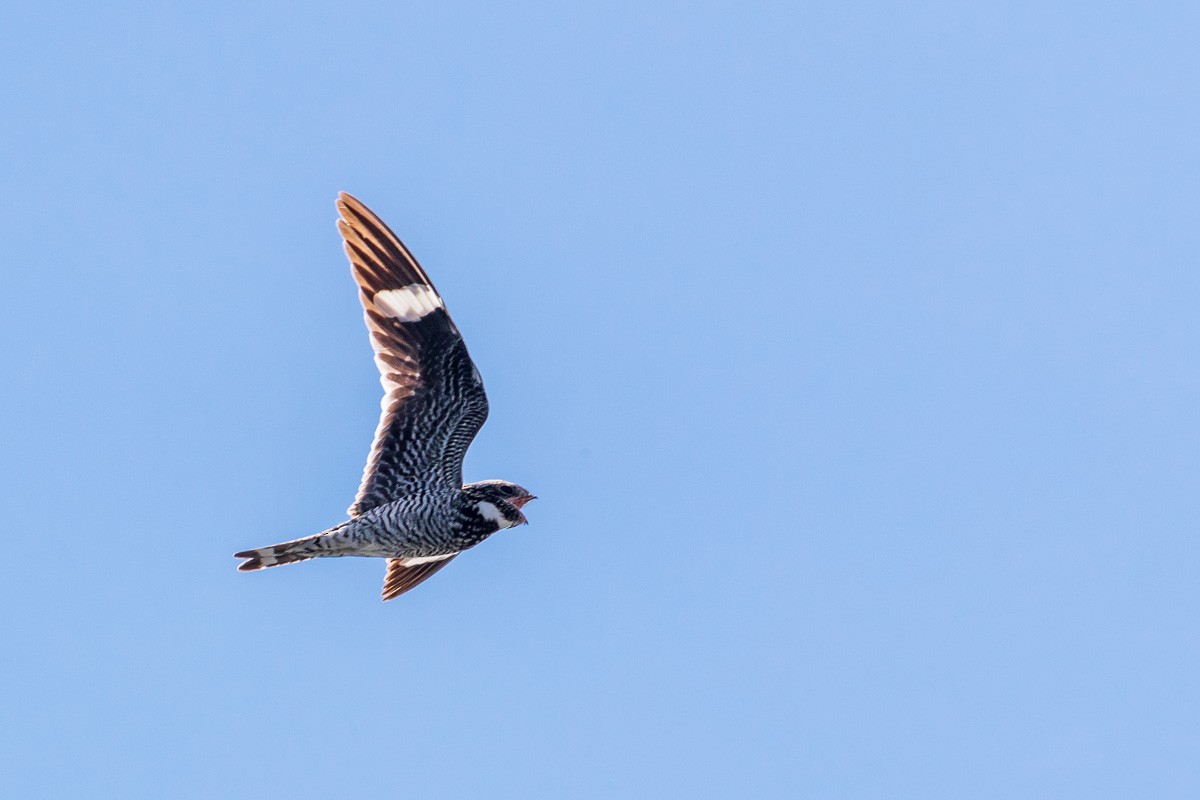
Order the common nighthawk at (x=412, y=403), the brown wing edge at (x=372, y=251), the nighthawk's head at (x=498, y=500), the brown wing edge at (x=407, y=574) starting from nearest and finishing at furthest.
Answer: the common nighthawk at (x=412, y=403) → the brown wing edge at (x=372, y=251) → the nighthawk's head at (x=498, y=500) → the brown wing edge at (x=407, y=574)

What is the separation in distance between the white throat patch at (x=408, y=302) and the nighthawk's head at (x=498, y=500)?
1616mm

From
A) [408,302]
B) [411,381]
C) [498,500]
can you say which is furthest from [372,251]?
[498,500]

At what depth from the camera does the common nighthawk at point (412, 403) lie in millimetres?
13219

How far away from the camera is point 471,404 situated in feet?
43.6

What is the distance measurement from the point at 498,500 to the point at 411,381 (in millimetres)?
1329

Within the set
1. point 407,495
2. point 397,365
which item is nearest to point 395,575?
point 407,495

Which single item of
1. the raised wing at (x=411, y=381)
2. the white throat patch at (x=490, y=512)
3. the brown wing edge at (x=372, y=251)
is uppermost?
the brown wing edge at (x=372, y=251)

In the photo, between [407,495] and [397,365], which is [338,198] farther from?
[407,495]

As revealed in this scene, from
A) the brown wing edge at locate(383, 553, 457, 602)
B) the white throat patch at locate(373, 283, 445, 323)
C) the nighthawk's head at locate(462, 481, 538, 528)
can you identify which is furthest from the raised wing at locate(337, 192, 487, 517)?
the brown wing edge at locate(383, 553, 457, 602)

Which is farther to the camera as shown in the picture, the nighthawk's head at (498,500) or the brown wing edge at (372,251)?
the nighthawk's head at (498,500)

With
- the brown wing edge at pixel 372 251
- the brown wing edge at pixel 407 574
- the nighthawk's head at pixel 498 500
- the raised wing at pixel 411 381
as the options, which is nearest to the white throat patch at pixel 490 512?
the nighthawk's head at pixel 498 500

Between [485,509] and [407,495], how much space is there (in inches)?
28.8

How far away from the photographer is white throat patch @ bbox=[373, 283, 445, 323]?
13.2 metres

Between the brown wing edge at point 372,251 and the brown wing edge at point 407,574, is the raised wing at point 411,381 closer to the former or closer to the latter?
the brown wing edge at point 372,251
